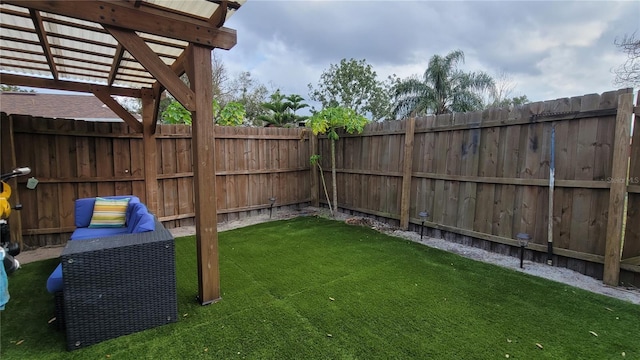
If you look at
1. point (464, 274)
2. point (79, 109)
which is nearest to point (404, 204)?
point (464, 274)

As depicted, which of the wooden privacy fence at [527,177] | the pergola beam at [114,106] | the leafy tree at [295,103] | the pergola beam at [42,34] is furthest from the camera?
the leafy tree at [295,103]

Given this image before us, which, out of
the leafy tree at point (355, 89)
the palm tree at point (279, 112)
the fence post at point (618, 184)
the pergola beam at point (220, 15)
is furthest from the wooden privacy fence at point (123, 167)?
the leafy tree at point (355, 89)

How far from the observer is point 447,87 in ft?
48.5

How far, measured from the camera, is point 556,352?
6.55 feet

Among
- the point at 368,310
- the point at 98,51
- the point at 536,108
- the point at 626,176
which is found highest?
the point at 98,51

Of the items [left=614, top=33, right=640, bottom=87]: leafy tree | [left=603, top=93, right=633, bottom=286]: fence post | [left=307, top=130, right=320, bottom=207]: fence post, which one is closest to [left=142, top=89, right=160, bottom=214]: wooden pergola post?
[left=307, top=130, right=320, bottom=207]: fence post

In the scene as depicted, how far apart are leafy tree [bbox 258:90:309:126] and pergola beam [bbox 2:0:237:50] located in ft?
29.0

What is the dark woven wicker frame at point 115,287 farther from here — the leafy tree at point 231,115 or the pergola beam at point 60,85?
the leafy tree at point 231,115

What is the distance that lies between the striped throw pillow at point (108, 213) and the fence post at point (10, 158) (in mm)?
1229

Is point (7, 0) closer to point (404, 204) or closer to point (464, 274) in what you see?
point (464, 274)

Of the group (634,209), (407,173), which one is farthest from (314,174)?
(634,209)

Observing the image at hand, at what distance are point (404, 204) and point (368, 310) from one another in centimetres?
283

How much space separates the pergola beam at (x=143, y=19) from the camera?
1.99 metres

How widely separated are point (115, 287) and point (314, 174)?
202 inches
